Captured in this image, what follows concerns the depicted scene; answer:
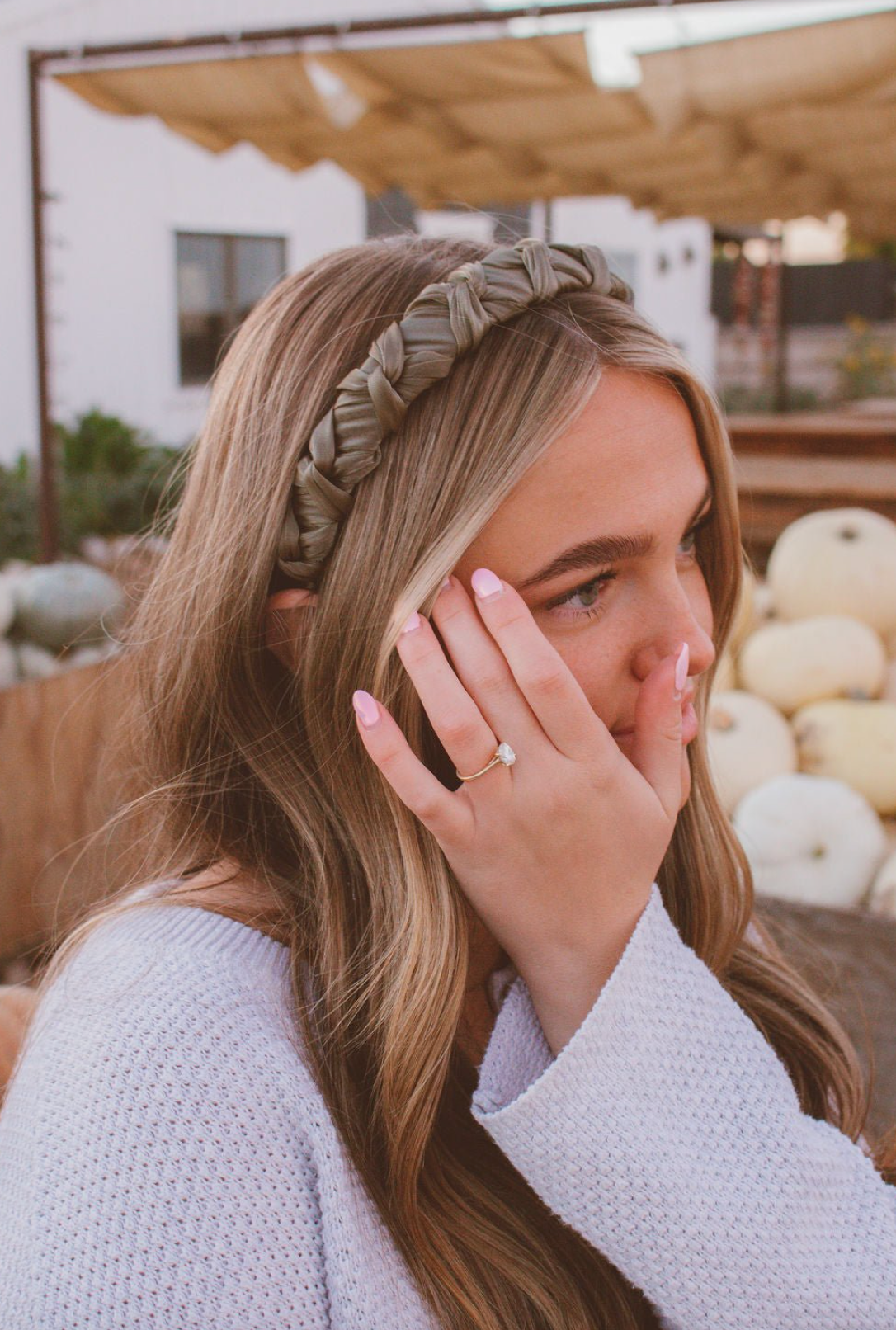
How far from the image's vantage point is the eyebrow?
109 centimetres

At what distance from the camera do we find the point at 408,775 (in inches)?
40.0

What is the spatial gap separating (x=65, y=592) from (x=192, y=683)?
338 cm

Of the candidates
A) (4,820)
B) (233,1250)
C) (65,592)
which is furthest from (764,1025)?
(65,592)

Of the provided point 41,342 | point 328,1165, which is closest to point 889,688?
point 328,1165

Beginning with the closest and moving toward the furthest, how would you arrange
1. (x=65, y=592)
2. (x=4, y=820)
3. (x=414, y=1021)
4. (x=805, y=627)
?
1. (x=414, y=1021)
2. (x=805, y=627)
3. (x=4, y=820)
4. (x=65, y=592)

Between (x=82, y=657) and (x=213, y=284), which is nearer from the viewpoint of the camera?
(x=82, y=657)

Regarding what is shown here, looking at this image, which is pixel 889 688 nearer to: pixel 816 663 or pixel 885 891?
pixel 816 663

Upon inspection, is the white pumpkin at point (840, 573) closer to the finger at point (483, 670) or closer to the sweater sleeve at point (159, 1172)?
the finger at point (483, 670)

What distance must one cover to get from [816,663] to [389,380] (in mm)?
1992

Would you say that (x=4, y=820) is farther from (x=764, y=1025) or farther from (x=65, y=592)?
(x=764, y=1025)

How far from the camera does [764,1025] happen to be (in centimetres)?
145

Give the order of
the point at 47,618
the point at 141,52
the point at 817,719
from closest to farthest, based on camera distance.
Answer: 1. the point at 817,719
2. the point at 47,618
3. the point at 141,52

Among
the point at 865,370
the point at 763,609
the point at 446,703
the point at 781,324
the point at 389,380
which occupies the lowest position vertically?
the point at 763,609

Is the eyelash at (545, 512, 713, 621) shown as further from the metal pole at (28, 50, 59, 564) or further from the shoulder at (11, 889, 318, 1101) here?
the metal pole at (28, 50, 59, 564)
